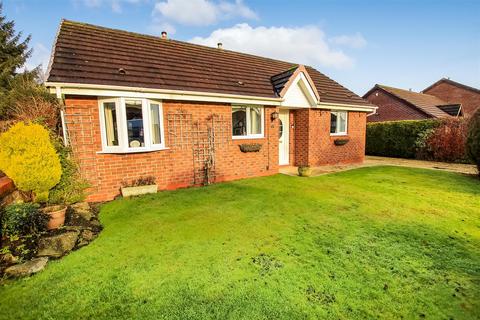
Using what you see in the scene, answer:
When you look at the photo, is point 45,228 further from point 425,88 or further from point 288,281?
point 425,88

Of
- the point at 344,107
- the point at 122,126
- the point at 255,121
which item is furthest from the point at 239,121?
the point at 344,107

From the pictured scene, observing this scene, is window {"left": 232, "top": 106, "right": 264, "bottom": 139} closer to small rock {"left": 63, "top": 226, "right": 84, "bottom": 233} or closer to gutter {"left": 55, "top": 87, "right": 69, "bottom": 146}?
gutter {"left": 55, "top": 87, "right": 69, "bottom": 146}

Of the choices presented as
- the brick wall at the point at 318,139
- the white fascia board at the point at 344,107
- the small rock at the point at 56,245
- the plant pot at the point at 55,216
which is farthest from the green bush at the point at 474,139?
the plant pot at the point at 55,216

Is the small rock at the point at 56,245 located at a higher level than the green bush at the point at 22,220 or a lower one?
lower

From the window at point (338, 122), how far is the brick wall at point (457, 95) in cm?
2607

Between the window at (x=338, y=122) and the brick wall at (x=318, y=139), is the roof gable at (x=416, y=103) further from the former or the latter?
the window at (x=338, y=122)

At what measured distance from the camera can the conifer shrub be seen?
14.8 feet

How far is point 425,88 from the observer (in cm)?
3228

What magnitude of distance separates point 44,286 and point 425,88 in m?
43.1

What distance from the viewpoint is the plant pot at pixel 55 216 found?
176 inches

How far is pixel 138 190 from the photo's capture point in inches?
268

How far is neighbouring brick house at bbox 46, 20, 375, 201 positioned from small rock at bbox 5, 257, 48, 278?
3234 mm

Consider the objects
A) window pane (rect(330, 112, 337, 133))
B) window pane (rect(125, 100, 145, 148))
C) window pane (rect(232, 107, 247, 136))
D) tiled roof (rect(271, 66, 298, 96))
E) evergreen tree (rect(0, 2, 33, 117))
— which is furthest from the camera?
evergreen tree (rect(0, 2, 33, 117))

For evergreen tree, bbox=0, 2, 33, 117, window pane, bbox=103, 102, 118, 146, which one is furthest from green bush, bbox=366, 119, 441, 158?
evergreen tree, bbox=0, 2, 33, 117
